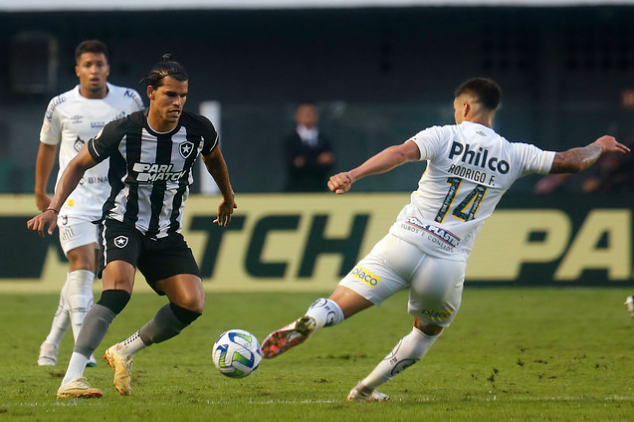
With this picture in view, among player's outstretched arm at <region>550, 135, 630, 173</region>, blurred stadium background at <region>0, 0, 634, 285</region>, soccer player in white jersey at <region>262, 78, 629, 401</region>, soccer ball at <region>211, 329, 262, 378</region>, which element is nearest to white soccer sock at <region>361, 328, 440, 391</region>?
soccer player in white jersey at <region>262, 78, 629, 401</region>

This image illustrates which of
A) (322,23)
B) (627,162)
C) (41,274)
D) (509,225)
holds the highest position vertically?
(322,23)

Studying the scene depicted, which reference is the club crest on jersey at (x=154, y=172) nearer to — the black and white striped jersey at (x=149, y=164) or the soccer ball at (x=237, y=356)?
the black and white striped jersey at (x=149, y=164)

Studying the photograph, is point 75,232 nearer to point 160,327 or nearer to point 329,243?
point 160,327

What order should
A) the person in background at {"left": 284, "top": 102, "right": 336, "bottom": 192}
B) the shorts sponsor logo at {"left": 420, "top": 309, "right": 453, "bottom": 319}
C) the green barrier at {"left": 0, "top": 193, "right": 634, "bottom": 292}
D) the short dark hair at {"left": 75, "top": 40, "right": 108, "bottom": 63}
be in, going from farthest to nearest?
the person in background at {"left": 284, "top": 102, "right": 336, "bottom": 192}, the green barrier at {"left": 0, "top": 193, "right": 634, "bottom": 292}, the short dark hair at {"left": 75, "top": 40, "right": 108, "bottom": 63}, the shorts sponsor logo at {"left": 420, "top": 309, "right": 453, "bottom": 319}

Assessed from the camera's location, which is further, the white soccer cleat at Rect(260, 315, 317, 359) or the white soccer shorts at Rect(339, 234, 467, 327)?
the white soccer shorts at Rect(339, 234, 467, 327)

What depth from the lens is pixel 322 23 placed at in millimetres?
17984

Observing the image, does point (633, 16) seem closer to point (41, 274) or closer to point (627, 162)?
point (627, 162)

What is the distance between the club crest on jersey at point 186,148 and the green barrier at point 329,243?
22.9 feet

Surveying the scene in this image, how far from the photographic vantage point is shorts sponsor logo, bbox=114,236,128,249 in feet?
21.3

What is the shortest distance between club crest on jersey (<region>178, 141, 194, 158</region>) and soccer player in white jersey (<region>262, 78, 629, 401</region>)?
1312 mm

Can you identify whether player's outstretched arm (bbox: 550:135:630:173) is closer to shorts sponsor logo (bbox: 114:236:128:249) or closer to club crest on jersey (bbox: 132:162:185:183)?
club crest on jersey (bbox: 132:162:185:183)

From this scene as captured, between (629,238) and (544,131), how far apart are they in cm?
185

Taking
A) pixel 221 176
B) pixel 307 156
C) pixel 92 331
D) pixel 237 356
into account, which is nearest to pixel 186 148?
pixel 221 176

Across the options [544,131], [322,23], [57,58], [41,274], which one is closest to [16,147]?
[41,274]
